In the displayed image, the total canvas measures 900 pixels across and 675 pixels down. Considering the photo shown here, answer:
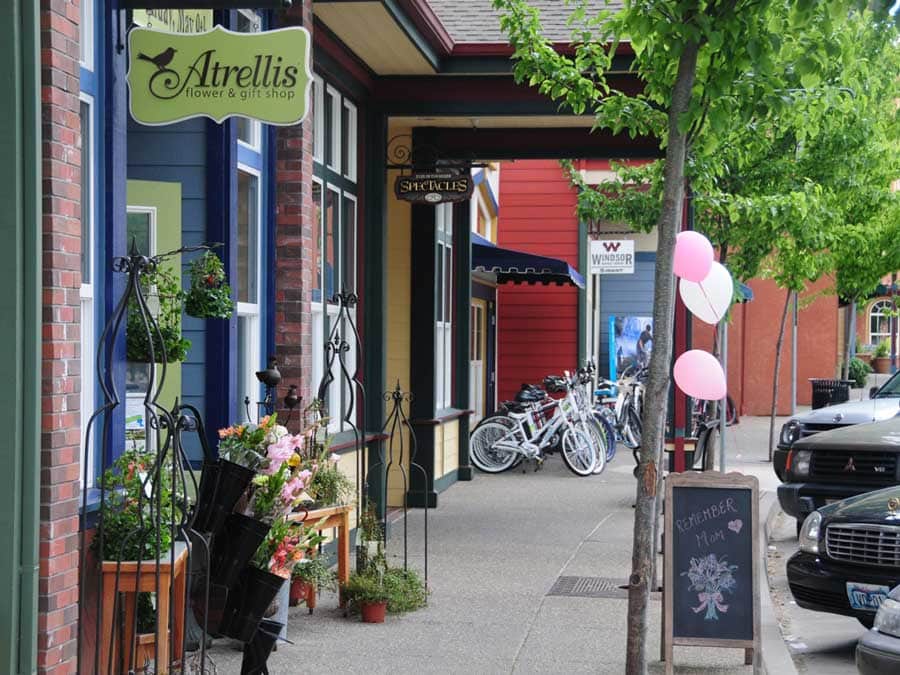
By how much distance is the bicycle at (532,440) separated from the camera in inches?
709

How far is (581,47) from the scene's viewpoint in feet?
34.6

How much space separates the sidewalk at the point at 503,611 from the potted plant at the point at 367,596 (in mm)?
84

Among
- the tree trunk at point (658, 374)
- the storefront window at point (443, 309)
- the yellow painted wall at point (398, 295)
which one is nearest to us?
the tree trunk at point (658, 374)

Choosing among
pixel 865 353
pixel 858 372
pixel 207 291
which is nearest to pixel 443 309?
pixel 207 291

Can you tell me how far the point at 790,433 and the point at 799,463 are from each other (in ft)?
7.09

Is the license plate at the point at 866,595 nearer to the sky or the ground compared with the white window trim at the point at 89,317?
nearer to the ground

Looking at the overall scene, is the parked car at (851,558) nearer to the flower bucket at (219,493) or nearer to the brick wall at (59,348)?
the flower bucket at (219,493)

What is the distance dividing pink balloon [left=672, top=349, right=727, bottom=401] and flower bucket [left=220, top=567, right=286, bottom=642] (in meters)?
4.02

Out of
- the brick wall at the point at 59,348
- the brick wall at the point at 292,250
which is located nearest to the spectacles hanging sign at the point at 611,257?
the brick wall at the point at 292,250

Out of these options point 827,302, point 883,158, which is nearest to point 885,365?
point 827,302

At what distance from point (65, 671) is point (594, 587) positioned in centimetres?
541

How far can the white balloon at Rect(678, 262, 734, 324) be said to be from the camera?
10.3 m

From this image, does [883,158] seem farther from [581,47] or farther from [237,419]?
[237,419]

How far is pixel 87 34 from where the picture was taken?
6.12m
